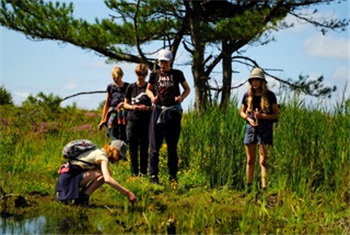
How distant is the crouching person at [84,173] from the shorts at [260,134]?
59.4 inches

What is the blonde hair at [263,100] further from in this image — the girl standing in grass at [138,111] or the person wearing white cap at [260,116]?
the girl standing in grass at [138,111]

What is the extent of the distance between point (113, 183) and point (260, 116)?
1945mm

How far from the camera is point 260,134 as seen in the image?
693cm

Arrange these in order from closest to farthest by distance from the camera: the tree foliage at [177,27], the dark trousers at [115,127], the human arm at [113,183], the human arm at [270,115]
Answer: the human arm at [113,183]
the human arm at [270,115]
the dark trousers at [115,127]
the tree foliage at [177,27]

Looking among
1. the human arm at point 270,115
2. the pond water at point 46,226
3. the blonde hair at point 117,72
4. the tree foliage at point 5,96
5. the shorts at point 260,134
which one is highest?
the tree foliage at point 5,96

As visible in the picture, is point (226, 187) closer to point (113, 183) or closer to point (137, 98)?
point (137, 98)

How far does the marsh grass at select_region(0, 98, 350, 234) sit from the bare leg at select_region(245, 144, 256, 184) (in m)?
0.18

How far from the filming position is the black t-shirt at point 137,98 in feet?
25.5

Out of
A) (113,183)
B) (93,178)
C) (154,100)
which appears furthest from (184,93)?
(113,183)

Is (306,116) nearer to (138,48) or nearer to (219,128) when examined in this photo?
(219,128)

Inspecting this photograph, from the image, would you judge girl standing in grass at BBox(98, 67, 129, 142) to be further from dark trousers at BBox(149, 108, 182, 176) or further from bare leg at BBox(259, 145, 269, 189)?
bare leg at BBox(259, 145, 269, 189)

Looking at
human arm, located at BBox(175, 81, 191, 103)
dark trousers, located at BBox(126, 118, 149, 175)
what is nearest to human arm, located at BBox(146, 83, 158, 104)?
human arm, located at BBox(175, 81, 191, 103)

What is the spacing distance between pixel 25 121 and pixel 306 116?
987 centimetres

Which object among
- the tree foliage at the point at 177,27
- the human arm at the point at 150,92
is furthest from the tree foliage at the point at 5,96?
the human arm at the point at 150,92
